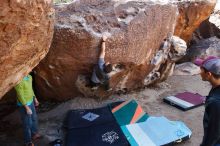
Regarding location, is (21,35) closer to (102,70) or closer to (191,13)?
(102,70)

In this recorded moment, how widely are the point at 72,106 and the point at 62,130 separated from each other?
2.58 feet

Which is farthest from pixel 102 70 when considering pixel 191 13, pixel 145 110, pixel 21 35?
pixel 191 13

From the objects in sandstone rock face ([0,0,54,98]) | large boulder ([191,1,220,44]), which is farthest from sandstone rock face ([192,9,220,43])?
sandstone rock face ([0,0,54,98])

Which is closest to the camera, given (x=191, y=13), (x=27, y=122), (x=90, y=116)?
(x=27, y=122)

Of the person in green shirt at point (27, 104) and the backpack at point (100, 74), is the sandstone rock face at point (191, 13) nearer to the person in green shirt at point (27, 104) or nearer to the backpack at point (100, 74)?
the backpack at point (100, 74)

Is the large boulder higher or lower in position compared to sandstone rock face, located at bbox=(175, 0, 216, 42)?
lower

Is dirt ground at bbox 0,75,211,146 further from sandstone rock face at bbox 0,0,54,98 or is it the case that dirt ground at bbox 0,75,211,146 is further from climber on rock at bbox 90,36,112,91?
sandstone rock face at bbox 0,0,54,98

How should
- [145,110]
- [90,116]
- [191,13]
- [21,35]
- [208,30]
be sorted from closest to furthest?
[21,35] → [90,116] → [145,110] → [191,13] → [208,30]

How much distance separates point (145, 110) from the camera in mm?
5812

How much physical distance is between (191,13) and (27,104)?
16.2 ft

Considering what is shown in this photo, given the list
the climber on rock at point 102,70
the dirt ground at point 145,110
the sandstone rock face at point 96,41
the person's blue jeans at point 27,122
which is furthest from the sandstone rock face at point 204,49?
the person's blue jeans at point 27,122

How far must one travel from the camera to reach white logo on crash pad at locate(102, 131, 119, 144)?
4594mm

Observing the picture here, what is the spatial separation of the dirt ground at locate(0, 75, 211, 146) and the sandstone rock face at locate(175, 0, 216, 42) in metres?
1.60

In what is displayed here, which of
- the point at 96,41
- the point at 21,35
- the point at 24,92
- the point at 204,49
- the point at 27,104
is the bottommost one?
the point at 204,49
